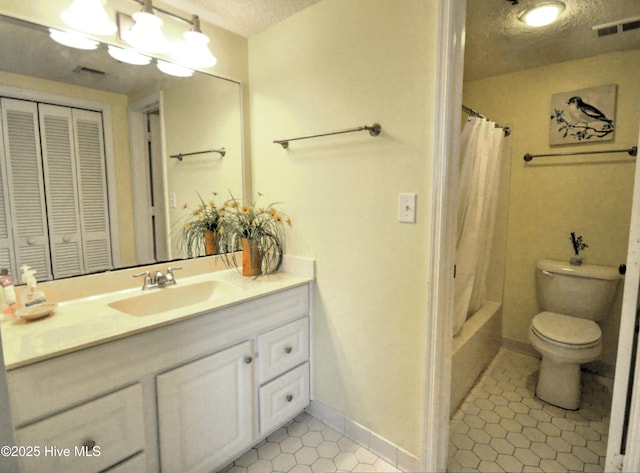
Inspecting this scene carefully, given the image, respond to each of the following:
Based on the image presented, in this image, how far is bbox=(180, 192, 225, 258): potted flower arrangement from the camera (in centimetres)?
183

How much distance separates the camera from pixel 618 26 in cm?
177

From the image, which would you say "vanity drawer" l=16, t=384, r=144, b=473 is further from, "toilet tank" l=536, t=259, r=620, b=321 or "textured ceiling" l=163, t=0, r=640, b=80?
"toilet tank" l=536, t=259, r=620, b=321

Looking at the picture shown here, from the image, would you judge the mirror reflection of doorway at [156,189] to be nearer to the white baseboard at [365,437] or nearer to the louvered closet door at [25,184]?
the louvered closet door at [25,184]

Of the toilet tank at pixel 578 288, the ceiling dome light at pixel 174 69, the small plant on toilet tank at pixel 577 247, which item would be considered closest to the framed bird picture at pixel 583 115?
the small plant on toilet tank at pixel 577 247

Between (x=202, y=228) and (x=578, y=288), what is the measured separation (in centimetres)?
237

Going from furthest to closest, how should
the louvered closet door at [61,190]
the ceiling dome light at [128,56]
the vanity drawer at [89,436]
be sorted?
1. the ceiling dome light at [128,56]
2. the louvered closet door at [61,190]
3. the vanity drawer at [89,436]

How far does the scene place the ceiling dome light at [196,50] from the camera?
1.58m

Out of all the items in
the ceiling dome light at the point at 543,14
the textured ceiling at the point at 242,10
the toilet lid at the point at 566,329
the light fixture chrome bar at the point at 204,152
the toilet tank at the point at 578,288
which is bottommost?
the toilet lid at the point at 566,329

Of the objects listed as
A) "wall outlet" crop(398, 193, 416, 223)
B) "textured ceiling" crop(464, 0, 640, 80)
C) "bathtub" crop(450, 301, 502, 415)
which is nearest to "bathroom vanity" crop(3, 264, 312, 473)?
"wall outlet" crop(398, 193, 416, 223)

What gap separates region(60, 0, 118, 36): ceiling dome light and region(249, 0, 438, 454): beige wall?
0.80 m

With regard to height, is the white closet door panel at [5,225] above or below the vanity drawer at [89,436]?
above

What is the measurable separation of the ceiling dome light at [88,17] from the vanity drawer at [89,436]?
138 centimetres

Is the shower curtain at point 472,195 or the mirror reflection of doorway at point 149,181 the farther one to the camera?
the shower curtain at point 472,195

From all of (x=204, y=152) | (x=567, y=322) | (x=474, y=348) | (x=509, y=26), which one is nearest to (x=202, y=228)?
(x=204, y=152)
